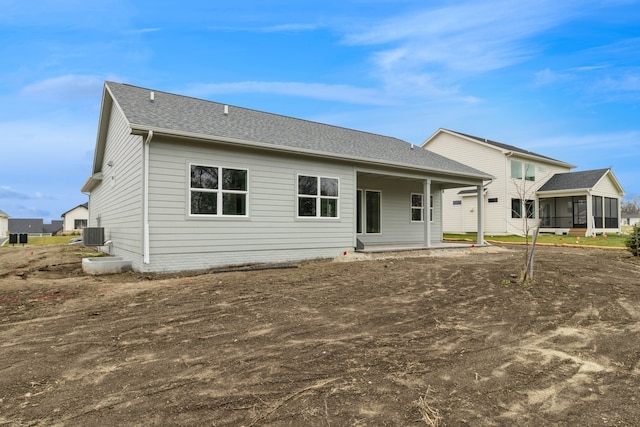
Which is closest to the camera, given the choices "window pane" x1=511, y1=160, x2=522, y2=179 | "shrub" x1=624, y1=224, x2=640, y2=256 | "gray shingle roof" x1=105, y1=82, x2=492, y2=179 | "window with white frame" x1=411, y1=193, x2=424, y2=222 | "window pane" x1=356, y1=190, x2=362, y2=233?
"gray shingle roof" x1=105, y1=82, x2=492, y2=179

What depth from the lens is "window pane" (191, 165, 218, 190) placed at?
9297 mm

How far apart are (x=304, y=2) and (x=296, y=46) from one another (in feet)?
14.7

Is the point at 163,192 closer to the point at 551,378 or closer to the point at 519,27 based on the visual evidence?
the point at 551,378

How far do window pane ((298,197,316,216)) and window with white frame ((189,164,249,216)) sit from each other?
1.89m

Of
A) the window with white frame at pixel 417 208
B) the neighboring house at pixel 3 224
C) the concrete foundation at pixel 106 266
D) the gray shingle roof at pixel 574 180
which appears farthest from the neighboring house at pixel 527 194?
the neighboring house at pixel 3 224

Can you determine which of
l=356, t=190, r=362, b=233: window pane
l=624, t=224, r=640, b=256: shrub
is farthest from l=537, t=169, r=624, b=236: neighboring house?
l=356, t=190, r=362, b=233: window pane

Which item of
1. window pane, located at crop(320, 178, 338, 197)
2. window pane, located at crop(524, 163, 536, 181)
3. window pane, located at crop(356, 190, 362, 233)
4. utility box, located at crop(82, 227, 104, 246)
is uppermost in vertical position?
window pane, located at crop(524, 163, 536, 181)

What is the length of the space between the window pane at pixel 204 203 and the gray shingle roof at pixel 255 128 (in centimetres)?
151

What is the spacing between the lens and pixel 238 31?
14625 millimetres

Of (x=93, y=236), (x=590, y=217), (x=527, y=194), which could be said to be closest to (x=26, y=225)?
(x=93, y=236)

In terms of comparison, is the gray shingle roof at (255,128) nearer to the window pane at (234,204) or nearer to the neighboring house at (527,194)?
→ the window pane at (234,204)

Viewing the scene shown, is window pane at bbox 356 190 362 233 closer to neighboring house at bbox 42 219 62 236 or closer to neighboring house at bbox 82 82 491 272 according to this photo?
neighboring house at bbox 82 82 491 272

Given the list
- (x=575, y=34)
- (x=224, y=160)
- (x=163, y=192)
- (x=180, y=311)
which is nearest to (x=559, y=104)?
(x=575, y=34)

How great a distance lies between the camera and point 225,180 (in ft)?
32.0
